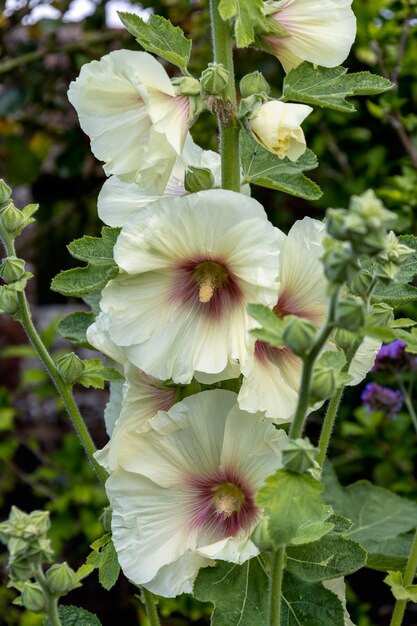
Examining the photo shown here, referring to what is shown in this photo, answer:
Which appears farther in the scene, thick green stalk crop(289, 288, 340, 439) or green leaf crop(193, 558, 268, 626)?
green leaf crop(193, 558, 268, 626)

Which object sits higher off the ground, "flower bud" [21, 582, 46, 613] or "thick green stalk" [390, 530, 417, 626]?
"flower bud" [21, 582, 46, 613]

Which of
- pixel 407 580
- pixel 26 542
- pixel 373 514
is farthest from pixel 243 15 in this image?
pixel 373 514

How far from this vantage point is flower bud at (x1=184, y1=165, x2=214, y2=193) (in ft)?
2.74

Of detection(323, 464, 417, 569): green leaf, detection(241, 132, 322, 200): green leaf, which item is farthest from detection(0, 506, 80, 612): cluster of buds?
detection(323, 464, 417, 569): green leaf

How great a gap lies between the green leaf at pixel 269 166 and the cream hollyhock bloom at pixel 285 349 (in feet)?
0.20

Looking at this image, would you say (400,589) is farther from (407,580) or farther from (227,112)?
(227,112)

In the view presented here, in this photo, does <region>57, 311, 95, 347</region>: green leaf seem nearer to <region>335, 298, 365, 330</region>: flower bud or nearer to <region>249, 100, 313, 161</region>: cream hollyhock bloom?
<region>249, 100, 313, 161</region>: cream hollyhock bloom

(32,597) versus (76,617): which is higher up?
(32,597)

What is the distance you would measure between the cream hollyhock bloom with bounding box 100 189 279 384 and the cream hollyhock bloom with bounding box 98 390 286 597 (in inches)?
1.9

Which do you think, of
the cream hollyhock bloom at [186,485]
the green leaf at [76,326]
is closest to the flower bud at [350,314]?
the cream hollyhock bloom at [186,485]

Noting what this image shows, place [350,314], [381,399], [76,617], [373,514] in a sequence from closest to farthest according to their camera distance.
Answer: [350,314]
[76,617]
[373,514]
[381,399]

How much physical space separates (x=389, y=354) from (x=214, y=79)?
582 millimetres

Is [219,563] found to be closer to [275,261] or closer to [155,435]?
[155,435]

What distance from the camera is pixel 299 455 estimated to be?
615 millimetres
